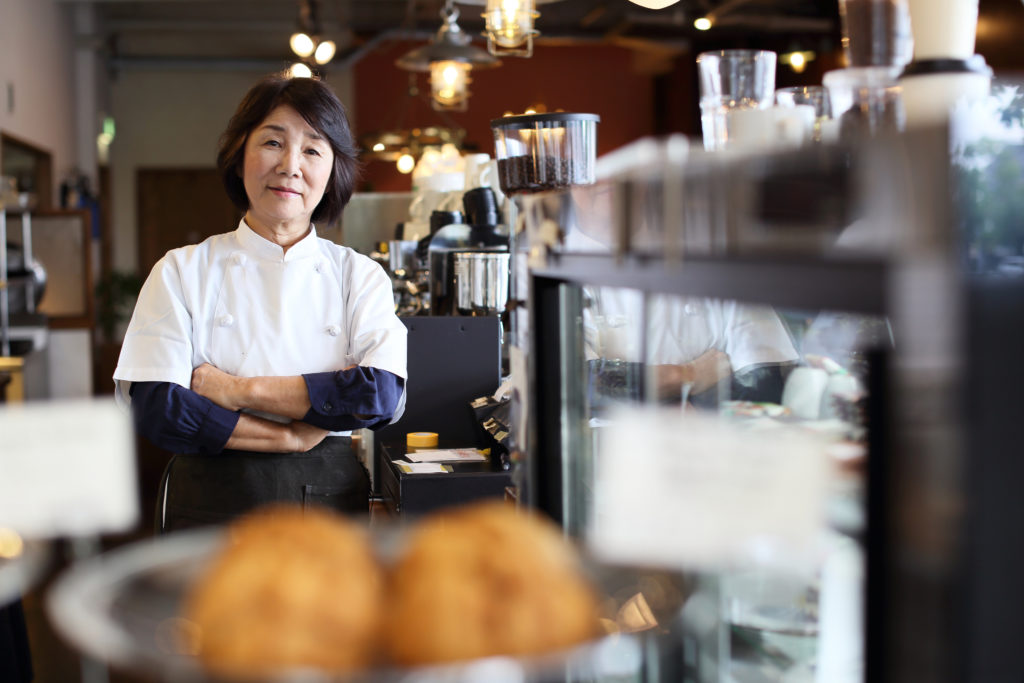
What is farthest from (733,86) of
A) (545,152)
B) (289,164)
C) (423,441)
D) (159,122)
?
(159,122)

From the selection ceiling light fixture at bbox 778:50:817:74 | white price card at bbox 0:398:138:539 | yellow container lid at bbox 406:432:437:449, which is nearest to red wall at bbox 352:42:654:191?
ceiling light fixture at bbox 778:50:817:74

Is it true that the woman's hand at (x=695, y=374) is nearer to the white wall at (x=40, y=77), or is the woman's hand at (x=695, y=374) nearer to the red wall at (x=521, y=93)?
the white wall at (x=40, y=77)

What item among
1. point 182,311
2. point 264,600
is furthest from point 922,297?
point 182,311

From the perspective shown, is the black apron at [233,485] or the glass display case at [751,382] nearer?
the glass display case at [751,382]

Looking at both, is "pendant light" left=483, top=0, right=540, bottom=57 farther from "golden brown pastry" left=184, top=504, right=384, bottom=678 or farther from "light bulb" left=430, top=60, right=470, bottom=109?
"golden brown pastry" left=184, top=504, right=384, bottom=678

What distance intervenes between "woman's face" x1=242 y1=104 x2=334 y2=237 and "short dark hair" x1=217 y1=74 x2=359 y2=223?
2 centimetres

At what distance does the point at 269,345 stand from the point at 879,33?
1277 mm

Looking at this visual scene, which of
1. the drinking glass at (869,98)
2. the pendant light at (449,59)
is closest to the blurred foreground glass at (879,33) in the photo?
the drinking glass at (869,98)

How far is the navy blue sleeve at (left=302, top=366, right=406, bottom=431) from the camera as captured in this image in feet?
6.20

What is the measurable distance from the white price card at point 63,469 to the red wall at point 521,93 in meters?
9.65

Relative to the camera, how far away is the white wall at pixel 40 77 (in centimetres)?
701

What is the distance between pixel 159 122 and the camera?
11133 mm

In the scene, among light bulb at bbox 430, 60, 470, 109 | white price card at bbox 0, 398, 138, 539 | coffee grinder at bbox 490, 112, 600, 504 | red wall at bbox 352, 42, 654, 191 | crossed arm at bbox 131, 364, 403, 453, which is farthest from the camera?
red wall at bbox 352, 42, 654, 191

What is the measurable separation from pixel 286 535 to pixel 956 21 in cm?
80
